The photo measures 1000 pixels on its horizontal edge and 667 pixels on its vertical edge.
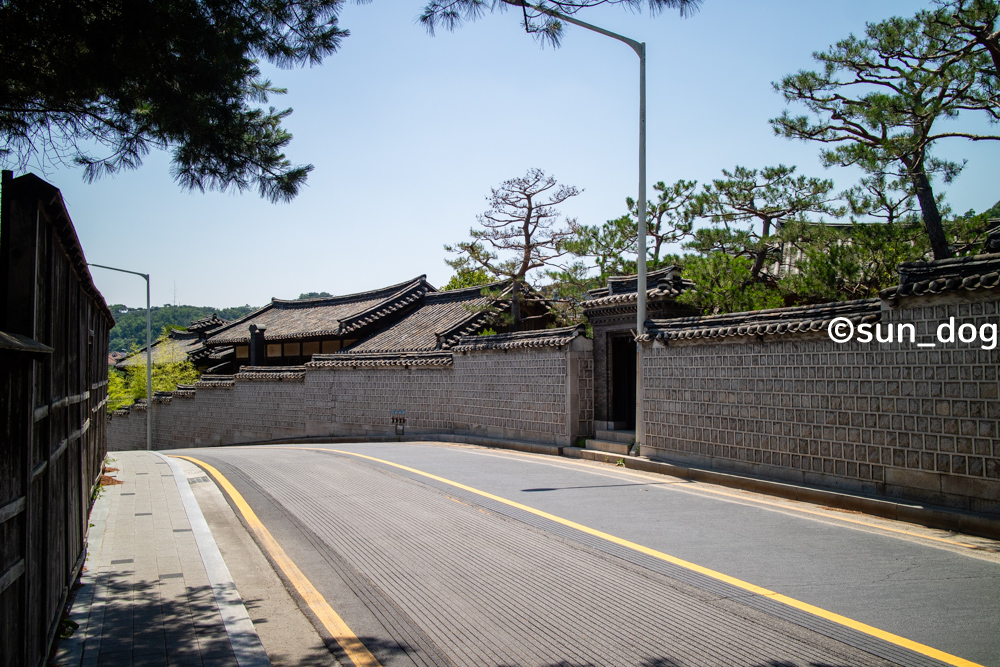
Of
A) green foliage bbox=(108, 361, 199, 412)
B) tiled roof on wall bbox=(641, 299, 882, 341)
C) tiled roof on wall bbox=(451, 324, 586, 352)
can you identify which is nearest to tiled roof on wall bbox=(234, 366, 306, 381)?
tiled roof on wall bbox=(451, 324, 586, 352)

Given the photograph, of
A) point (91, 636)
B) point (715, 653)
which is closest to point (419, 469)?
point (91, 636)

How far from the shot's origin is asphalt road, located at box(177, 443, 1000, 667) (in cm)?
485

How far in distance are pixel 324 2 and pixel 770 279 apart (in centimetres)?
1323

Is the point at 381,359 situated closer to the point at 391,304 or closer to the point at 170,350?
the point at 391,304

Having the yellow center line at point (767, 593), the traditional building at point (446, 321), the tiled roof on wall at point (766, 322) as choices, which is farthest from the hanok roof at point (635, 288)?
the yellow center line at point (767, 593)

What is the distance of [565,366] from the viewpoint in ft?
57.8

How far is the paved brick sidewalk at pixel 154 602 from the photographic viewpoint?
4.86m

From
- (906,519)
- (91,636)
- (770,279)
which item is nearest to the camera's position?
(91,636)

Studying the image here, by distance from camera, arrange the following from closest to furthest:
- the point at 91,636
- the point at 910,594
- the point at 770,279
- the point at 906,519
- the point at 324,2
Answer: the point at 91,636 → the point at 910,594 → the point at 324,2 → the point at 906,519 → the point at 770,279

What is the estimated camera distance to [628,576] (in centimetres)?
646

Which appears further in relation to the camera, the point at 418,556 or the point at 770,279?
the point at 770,279

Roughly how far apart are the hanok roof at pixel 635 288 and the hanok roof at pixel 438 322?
23.7ft

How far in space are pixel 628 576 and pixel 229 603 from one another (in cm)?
353

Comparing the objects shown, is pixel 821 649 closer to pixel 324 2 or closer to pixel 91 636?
pixel 91 636
